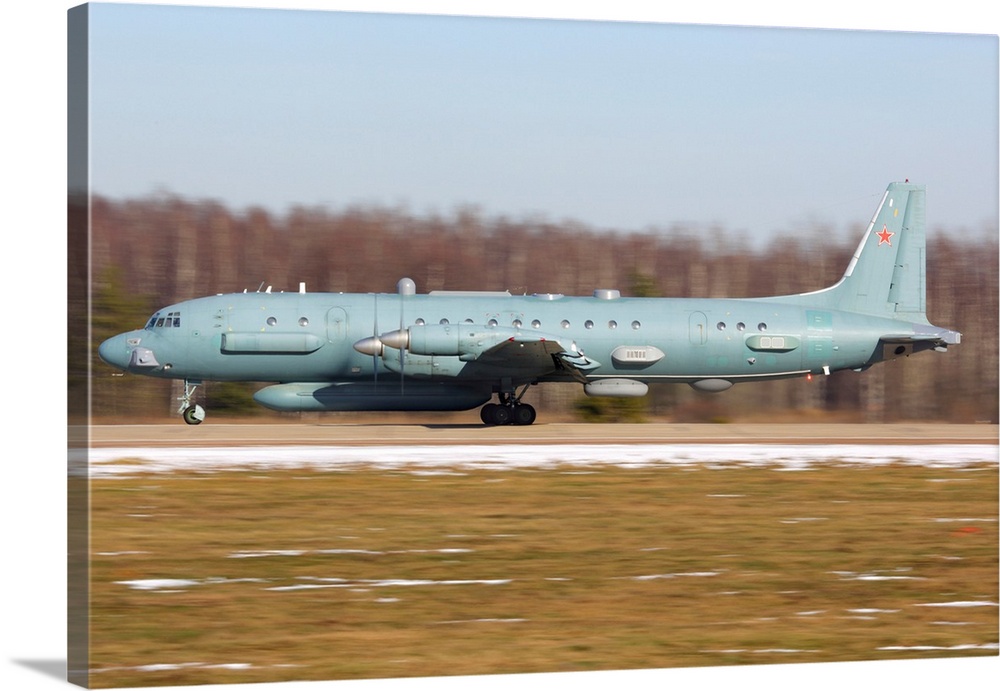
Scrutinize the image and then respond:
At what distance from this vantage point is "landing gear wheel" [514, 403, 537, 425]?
2891 centimetres

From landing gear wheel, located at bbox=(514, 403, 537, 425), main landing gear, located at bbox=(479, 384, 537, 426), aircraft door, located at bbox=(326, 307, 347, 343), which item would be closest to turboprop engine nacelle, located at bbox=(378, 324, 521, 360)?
aircraft door, located at bbox=(326, 307, 347, 343)

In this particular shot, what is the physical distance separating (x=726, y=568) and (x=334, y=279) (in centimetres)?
1560

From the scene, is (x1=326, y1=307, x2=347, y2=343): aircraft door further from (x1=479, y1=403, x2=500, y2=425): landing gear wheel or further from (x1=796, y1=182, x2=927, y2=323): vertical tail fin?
(x1=796, y1=182, x2=927, y2=323): vertical tail fin

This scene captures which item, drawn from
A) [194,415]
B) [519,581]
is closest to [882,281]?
[194,415]

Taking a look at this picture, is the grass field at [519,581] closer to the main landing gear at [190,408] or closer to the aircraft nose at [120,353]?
the aircraft nose at [120,353]

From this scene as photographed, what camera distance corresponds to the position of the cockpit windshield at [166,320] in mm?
27781

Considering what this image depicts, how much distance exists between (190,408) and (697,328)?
12273mm

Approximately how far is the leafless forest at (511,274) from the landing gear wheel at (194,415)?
64 cm

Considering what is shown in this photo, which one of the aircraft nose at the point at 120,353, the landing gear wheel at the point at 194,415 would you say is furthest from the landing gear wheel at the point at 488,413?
the aircraft nose at the point at 120,353

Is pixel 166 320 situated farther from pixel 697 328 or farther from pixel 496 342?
pixel 697 328

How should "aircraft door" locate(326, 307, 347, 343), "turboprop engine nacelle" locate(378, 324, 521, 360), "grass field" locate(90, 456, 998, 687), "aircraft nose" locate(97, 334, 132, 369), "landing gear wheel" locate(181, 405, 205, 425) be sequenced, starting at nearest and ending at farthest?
"grass field" locate(90, 456, 998, 687) → "aircraft nose" locate(97, 334, 132, 369) → "landing gear wheel" locate(181, 405, 205, 425) → "turboprop engine nacelle" locate(378, 324, 521, 360) → "aircraft door" locate(326, 307, 347, 343)

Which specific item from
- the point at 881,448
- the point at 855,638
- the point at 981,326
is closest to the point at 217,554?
the point at 855,638

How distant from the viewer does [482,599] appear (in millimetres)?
10109

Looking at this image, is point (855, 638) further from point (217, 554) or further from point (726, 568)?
point (217, 554)
